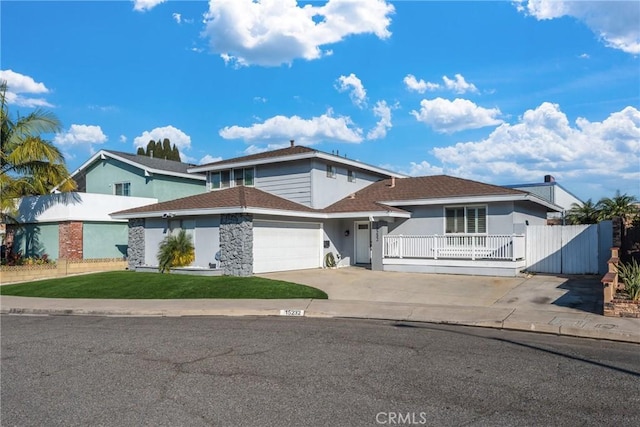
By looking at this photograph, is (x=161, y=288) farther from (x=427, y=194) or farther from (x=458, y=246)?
(x=427, y=194)

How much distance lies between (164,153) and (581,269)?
150 ft

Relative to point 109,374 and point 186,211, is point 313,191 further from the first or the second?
point 109,374

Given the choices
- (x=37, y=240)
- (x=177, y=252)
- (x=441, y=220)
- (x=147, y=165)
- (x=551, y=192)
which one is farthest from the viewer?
(x=551, y=192)

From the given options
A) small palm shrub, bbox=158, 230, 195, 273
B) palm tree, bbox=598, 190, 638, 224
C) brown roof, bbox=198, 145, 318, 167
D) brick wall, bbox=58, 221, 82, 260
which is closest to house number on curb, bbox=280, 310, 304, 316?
small palm shrub, bbox=158, 230, 195, 273

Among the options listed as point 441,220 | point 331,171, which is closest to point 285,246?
point 331,171

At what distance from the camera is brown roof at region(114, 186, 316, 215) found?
20484 mm

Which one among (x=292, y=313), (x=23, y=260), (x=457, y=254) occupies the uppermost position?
(x=457, y=254)

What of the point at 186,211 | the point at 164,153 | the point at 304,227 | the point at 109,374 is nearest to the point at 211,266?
the point at 186,211

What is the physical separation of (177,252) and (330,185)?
8.19 meters

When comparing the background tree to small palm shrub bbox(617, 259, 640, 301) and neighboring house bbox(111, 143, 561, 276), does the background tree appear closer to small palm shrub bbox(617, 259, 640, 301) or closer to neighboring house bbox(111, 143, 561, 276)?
neighboring house bbox(111, 143, 561, 276)

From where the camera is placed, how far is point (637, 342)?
9578 millimetres

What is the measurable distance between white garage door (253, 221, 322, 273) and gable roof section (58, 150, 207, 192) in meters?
9.96

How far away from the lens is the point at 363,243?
2502 centimetres

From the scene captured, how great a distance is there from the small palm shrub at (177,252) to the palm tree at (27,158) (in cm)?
725
